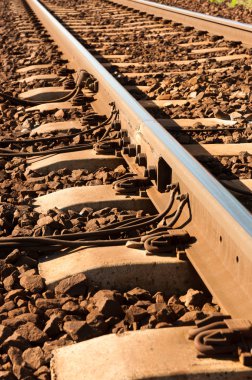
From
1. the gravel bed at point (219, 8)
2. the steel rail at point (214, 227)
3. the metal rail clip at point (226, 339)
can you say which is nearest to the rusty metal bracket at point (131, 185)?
the steel rail at point (214, 227)

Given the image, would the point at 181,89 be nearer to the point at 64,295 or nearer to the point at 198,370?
the point at 64,295

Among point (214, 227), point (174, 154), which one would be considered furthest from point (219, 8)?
point (214, 227)

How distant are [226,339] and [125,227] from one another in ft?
3.68

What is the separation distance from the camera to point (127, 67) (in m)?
7.60

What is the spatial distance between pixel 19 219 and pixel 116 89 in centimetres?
204

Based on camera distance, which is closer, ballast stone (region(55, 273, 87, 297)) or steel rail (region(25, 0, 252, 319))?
steel rail (region(25, 0, 252, 319))

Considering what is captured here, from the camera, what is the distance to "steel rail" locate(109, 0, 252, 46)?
8445 mm

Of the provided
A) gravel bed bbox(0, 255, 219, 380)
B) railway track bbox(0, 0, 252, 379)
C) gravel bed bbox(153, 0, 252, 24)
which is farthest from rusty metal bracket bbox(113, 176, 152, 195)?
gravel bed bbox(153, 0, 252, 24)

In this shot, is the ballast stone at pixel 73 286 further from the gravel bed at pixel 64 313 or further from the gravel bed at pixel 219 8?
the gravel bed at pixel 219 8

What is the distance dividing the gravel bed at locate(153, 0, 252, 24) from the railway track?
5.64 metres

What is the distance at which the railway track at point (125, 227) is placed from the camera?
228 centimetres

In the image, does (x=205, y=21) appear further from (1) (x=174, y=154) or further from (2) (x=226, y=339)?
(2) (x=226, y=339)

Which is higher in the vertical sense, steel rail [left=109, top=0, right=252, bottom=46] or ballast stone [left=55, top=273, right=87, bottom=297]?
ballast stone [left=55, top=273, right=87, bottom=297]

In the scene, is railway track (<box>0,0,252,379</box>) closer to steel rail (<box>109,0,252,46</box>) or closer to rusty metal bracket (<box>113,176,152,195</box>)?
rusty metal bracket (<box>113,176,152,195</box>)
